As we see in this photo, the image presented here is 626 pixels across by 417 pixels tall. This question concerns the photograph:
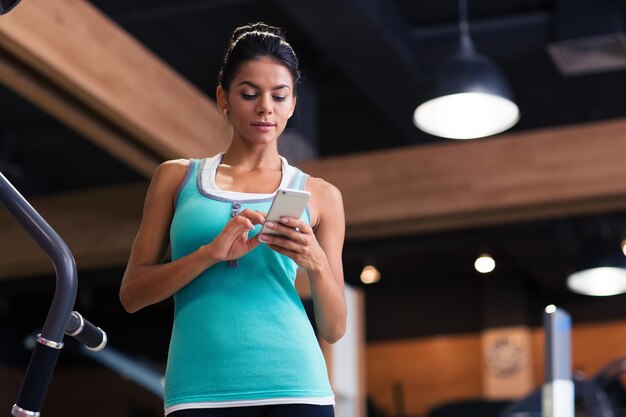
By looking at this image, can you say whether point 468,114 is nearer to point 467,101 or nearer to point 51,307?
point 467,101

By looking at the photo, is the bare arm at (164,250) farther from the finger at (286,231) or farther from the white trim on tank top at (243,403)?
the white trim on tank top at (243,403)

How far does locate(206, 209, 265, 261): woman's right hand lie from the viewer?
61.0 inches

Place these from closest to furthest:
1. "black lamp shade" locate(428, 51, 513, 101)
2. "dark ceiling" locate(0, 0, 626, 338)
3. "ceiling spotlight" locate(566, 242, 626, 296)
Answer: "black lamp shade" locate(428, 51, 513, 101) → "dark ceiling" locate(0, 0, 626, 338) → "ceiling spotlight" locate(566, 242, 626, 296)

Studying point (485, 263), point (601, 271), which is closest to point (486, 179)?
point (601, 271)

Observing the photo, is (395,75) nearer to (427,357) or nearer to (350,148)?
(350,148)

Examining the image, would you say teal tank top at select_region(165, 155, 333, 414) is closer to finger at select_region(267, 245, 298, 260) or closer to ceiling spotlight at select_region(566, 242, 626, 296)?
finger at select_region(267, 245, 298, 260)

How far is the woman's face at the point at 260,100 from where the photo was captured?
1699 millimetres

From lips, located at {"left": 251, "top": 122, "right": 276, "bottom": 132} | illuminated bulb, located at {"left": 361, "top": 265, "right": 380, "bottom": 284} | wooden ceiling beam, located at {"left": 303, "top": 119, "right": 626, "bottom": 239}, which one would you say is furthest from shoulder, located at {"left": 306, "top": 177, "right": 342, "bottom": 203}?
illuminated bulb, located at {"left": 361, "top": 265, "right": 380, "bottom": 284}

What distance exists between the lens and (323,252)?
1.65 m

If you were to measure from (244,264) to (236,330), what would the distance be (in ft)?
0.31

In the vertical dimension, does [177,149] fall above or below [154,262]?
above

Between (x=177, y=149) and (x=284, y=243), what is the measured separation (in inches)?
186

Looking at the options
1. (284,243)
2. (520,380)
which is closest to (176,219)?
(284,243)

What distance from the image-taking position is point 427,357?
1165 cm
